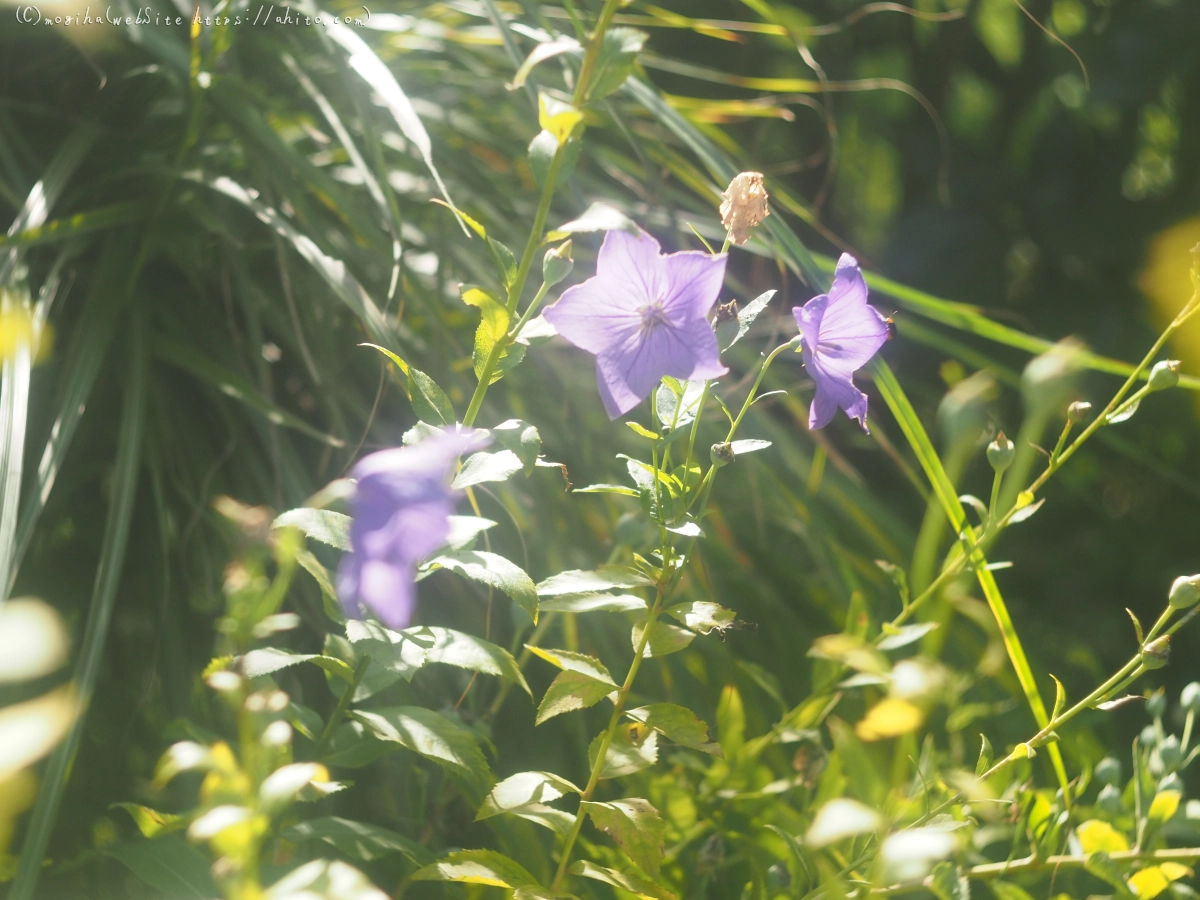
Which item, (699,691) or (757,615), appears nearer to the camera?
(699,691)

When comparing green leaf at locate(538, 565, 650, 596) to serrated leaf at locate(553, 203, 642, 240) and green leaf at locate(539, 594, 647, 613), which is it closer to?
green leaf at locate(539, 594, 647, 613)

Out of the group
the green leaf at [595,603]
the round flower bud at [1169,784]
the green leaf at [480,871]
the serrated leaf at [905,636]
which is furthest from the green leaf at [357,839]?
the round flower bud at [1169,784]

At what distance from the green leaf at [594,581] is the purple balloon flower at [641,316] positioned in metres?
0.07

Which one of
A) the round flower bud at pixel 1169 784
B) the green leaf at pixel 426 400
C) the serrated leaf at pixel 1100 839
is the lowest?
the round flower bud at pixel 1169 784

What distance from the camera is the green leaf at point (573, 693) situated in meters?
0.37

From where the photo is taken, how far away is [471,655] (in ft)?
1.19

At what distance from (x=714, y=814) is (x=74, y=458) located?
515 mm

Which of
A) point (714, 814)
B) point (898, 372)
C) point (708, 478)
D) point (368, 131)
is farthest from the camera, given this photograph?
point (898, 372)

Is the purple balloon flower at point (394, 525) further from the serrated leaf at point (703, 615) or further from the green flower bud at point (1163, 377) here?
the green flower bud at point (1163, 377)

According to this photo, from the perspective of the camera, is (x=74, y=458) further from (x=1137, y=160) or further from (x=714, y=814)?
(x=1137, y=160)

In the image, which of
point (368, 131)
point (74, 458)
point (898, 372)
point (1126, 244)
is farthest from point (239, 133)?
point (1126, 244)

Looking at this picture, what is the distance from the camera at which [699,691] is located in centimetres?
69

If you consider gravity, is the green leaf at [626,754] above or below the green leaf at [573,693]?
below

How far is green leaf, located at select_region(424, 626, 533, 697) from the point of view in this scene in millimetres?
355
